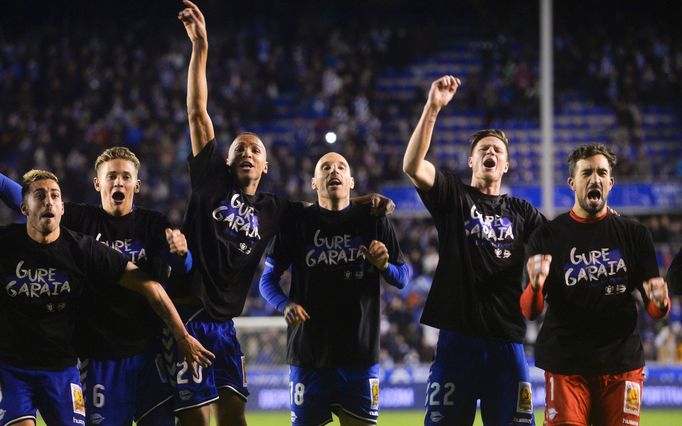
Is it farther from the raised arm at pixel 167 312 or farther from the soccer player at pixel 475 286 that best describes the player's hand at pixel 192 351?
the soccer player at pixel 475 286

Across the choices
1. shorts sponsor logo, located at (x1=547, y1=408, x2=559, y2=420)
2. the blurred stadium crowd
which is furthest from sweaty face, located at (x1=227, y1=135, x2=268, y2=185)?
the blurred stadium crowd

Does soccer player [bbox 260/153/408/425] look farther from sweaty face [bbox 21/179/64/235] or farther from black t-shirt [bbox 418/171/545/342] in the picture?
sweaty face [bbox 21/179/64/235]

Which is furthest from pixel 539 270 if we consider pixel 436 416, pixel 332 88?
pixel 332 88

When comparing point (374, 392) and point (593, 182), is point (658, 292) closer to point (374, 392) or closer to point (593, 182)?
point (593, 182)

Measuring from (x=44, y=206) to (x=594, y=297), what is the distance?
3643mm

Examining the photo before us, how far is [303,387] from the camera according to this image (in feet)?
22.6

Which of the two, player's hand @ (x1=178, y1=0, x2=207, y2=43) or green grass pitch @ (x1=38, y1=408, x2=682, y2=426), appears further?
green grass pitch @ (x1=38, y1=408, x2=682, y2=426)

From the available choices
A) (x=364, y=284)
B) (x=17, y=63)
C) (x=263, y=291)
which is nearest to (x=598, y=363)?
(x=364, y=284)

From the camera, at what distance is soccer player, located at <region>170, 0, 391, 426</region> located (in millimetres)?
6660

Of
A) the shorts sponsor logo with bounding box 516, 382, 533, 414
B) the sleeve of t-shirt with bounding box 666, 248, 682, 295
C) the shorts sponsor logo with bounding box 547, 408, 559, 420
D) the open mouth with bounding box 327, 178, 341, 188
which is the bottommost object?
the shorts sponsor logo with bounding box 547, 408, 559, 420

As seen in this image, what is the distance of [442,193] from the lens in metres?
6.58

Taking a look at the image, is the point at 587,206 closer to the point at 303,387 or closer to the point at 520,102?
the point at 303,387

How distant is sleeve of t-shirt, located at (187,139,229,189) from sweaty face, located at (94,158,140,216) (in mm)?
431

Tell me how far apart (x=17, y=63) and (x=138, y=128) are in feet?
15.7
